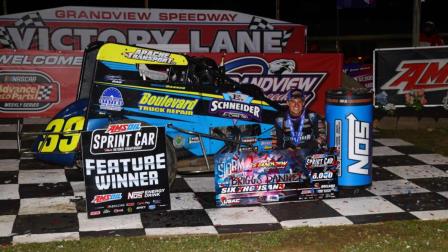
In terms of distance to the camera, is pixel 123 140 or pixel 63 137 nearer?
pixel 123 140

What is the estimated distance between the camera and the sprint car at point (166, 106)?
6.66 m

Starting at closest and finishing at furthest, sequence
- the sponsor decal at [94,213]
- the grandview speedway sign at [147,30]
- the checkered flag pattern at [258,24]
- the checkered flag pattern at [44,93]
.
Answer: the sponsor decal at [94,213], the checkered flag pattern at [44,93], the grandview speedway sign at [147,30], the checkered flag pattern at [258,24]

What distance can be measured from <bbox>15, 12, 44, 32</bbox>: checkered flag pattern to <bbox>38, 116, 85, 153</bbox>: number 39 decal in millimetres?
7987

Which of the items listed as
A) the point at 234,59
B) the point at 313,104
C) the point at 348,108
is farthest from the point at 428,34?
the point at 348,108

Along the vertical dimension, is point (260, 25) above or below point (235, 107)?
above

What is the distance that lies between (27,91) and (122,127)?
18.0 feet

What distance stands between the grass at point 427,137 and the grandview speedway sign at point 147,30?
5.61 m

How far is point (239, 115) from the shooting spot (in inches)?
291

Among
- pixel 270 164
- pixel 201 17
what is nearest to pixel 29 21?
pixel 201 17

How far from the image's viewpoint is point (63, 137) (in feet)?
22.1

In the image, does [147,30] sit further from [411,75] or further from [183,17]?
[411,75]

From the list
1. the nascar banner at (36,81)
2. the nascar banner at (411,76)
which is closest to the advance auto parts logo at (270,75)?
the nascar banner at (411,76)

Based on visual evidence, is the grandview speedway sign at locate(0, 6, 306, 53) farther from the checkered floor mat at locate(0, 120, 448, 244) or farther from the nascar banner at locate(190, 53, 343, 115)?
the checkered floor mat at locate(0, 120, 448, 244)

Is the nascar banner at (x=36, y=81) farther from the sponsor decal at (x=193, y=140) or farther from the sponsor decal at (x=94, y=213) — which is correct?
the sponsor decal at (x=94, y=213)
